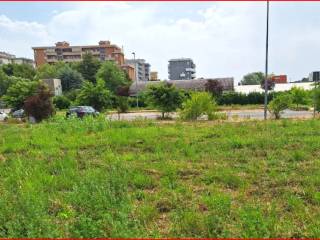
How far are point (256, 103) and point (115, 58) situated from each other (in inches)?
2696

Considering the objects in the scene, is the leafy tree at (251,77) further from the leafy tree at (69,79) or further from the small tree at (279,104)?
the small tree at (279,104)

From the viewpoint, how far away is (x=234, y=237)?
3.35 metres

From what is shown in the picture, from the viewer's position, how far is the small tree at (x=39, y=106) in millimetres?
22375

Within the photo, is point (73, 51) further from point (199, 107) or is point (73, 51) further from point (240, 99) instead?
point (199, 107)

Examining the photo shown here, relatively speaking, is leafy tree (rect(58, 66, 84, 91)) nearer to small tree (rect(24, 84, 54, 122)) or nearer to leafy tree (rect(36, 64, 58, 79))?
leafy tree (rect(36, 64, 58, 79))

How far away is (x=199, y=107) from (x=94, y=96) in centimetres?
1167

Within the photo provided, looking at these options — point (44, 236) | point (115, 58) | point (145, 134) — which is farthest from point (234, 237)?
Result: point (115, 58)

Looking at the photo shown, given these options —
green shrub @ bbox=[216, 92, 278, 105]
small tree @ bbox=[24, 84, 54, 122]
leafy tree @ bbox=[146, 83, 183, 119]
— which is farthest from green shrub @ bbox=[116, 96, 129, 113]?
small tree @ bbox=[24, 84, 54, 122]

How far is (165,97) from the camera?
2600 centimetres

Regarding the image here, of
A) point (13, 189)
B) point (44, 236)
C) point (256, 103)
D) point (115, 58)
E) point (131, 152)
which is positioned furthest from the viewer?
point (115, 58)

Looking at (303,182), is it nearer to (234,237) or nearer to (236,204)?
(236,204)

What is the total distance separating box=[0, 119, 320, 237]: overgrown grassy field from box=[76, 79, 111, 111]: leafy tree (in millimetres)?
19789

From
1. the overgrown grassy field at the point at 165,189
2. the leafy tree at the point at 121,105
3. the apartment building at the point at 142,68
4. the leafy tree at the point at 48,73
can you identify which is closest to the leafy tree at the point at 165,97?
the leafy tree at the point at 121,105

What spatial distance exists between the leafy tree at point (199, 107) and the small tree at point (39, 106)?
9.57 meters
